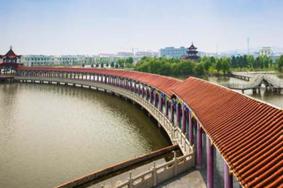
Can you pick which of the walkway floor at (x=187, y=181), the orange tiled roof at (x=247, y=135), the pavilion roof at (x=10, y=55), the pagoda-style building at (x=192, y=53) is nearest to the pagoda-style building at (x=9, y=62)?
the pavilion roof at (x=10, y=55)

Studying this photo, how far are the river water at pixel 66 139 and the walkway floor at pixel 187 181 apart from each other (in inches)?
295

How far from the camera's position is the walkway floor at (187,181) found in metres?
15.0

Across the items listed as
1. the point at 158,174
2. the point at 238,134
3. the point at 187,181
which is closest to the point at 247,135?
the point at 238,134

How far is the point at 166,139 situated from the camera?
28375 millimetres

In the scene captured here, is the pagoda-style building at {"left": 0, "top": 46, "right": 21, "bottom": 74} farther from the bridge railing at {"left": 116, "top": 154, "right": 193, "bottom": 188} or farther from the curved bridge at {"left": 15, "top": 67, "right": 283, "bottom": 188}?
the bridge railing at {"left": 116, "top": 154, "right": 193, "bottom": 188}

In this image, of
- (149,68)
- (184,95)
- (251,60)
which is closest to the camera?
(184,95)

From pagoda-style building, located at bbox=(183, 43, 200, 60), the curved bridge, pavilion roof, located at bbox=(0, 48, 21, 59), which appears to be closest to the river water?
the curved bridge

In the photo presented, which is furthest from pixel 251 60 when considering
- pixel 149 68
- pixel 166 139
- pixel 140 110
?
pixel 166 139

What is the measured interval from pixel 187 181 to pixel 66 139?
16.4 metres

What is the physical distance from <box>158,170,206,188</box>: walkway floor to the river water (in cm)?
749

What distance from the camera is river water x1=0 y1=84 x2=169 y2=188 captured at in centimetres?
2091

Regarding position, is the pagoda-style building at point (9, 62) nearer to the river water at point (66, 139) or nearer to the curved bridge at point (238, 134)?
the river water at point (66, 139)

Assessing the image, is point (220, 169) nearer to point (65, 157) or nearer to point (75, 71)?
point (65, 157)

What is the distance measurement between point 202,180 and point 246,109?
5730 mm
